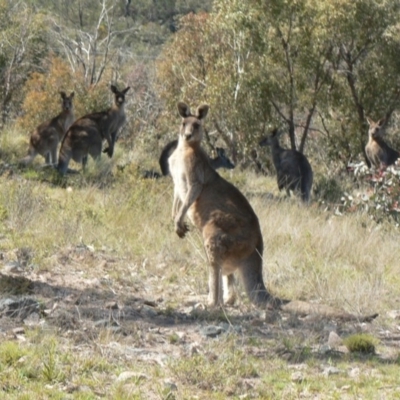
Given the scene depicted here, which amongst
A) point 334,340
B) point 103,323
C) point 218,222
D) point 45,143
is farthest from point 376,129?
point 103,323

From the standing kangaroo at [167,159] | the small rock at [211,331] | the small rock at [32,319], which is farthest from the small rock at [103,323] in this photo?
the standing kangaroo at [167,159]

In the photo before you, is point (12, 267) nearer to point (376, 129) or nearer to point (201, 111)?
point (201, 111)

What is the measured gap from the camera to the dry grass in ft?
15.8

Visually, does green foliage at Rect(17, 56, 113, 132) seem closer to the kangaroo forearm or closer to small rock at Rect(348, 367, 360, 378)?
the kangaroo forearm

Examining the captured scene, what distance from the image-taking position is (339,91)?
19.7 meters

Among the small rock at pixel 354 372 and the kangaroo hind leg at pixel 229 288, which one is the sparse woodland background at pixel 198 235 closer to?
the small rock at pixel 354 372

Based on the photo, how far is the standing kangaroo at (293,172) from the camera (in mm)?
15625

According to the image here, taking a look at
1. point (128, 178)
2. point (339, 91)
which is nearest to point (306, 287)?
point (128, 178)

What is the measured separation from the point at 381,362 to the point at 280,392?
1087 mm

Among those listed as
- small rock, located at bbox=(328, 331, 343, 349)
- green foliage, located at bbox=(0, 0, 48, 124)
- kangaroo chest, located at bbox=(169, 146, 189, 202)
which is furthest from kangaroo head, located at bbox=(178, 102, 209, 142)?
green foliage, located at bbox=(0, 0, 48, 124)

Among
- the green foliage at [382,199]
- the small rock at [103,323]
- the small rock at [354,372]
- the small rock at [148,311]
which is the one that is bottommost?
the small rock at [148,311]

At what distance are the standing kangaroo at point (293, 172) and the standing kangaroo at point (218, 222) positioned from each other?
7.51 metres

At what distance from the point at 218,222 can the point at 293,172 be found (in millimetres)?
9227

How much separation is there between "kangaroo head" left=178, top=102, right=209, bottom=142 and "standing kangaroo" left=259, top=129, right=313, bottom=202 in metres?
7.01
